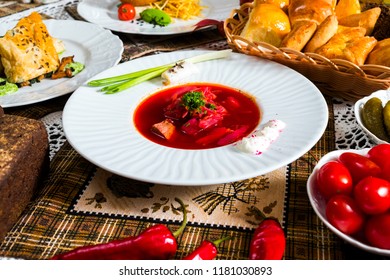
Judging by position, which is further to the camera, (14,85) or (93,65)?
(93,65)

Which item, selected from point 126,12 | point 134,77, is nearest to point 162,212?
point 134,77

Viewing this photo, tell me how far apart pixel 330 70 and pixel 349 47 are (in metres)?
0.17

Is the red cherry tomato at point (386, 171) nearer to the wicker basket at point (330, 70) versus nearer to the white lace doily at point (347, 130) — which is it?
the white lace doily at point (347, 130)

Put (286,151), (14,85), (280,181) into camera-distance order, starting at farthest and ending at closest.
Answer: (14,85)
(280,181)
(286,151)

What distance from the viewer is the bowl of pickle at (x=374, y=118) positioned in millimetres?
2279

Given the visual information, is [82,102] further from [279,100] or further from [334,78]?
[334,78]

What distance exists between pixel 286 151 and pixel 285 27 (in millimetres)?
1176

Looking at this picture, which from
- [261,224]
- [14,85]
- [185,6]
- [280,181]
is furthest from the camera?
[185,6]

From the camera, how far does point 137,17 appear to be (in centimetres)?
390

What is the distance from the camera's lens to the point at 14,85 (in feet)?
A: 9.57

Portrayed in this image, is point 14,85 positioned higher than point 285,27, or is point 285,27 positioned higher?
point 285,27

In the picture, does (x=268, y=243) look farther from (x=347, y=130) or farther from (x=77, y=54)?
(x=77, y=54)

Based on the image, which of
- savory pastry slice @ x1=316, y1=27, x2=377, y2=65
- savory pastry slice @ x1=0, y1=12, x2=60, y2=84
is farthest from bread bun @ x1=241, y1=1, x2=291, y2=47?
savory pastry slice @ x1=0, y1=12, x2=60, y2=84

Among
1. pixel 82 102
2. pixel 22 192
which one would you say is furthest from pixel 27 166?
pixel 82 102
